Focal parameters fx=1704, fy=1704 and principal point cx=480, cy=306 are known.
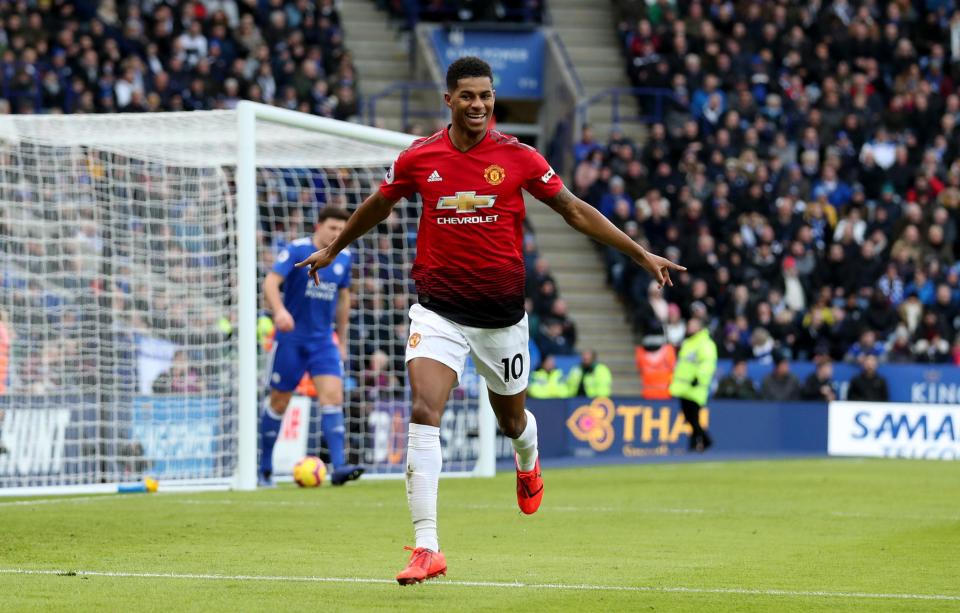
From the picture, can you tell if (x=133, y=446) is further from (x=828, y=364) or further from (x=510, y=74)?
(x=510, y=74)

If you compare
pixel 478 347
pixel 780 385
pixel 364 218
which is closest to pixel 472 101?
pixel 364 218

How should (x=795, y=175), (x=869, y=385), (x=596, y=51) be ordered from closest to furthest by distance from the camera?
(x=869, y=385) → (x=795, y=175) → (x=596, y=51)

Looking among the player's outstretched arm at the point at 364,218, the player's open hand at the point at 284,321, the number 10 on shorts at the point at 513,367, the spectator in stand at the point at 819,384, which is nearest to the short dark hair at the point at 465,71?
the player's outstretched arm at the point at 364,218

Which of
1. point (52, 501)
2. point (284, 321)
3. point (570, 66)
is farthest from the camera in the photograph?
point (570, 66)

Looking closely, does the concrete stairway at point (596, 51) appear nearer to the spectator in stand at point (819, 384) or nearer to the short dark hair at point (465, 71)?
the spectator in stand at point (819, 384)

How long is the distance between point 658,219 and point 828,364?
12.6 feet

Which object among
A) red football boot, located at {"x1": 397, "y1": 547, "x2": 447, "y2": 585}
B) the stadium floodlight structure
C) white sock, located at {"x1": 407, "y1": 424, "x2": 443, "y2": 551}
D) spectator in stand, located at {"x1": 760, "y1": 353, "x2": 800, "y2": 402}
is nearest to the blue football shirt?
the stadium floodlight structure

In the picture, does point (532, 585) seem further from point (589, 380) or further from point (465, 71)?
point (589, 380)

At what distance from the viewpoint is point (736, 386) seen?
25.1 m

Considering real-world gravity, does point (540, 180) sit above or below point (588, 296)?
above

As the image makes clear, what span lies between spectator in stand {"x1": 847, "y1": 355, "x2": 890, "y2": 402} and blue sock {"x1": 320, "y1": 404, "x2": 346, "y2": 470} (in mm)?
12745

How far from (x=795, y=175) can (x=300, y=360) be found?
54.4 ft

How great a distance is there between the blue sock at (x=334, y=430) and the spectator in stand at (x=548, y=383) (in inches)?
368

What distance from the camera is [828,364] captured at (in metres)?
25.7
